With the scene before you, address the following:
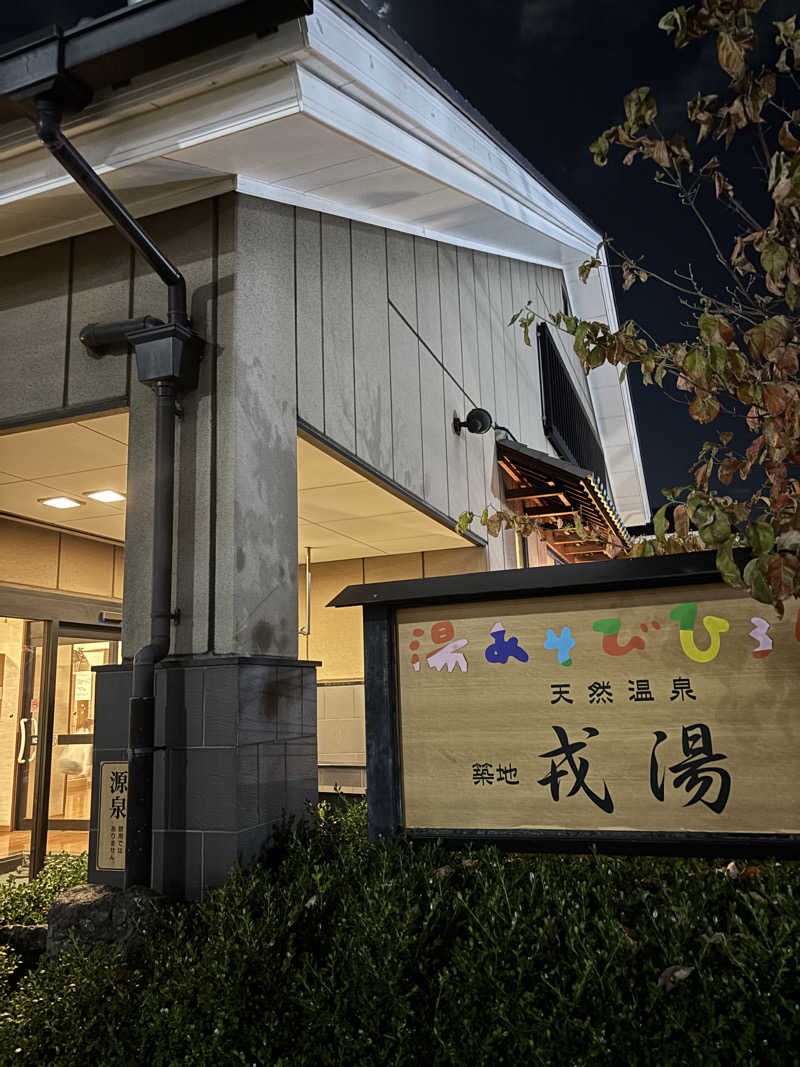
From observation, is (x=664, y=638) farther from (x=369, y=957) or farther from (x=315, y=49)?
(x=315, y=49)

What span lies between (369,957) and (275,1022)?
1.20 feet

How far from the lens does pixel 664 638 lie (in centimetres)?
312

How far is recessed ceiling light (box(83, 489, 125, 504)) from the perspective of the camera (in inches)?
245

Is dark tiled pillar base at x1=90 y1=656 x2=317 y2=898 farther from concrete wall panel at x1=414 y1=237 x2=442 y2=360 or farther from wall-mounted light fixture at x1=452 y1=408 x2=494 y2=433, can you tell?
wall-mounted light fixture at x1=452 y1=408 x2=494 y2=433

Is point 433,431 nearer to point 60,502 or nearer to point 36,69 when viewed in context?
point 60,502

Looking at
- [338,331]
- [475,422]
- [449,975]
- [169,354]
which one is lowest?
[449,975]

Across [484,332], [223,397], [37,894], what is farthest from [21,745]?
[484,332]

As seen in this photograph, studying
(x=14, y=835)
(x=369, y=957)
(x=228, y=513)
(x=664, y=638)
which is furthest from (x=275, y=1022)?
(x=14, y=835)

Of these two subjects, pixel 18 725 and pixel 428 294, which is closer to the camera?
pixel 18 725

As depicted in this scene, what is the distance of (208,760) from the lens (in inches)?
152

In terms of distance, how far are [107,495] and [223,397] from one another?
247 centimetres

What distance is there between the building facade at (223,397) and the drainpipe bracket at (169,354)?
0.09 metres

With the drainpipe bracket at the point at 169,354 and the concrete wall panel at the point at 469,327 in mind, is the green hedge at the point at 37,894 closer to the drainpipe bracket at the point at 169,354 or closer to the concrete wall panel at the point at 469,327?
the drainpipe bracket at the point at 169,354

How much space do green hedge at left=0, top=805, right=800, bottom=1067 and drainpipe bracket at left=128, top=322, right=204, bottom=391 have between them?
254 centimetres
